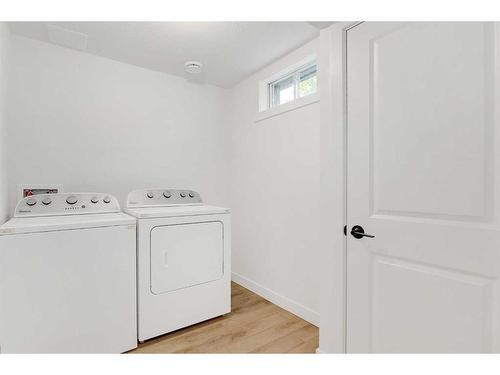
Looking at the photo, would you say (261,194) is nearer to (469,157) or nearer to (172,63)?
(172,63)

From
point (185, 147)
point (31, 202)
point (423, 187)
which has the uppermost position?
point (185, 147)

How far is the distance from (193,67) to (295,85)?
993mm

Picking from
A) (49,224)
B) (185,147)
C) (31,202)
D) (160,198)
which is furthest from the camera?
(185,147)

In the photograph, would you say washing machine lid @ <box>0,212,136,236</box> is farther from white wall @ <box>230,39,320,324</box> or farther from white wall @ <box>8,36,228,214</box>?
white wall @ <box>230,39,320,324</box>

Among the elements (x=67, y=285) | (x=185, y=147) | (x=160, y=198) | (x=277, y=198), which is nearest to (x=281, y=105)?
(x=277, y=198)

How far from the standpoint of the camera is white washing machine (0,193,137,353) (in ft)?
4.52

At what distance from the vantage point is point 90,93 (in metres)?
2.31

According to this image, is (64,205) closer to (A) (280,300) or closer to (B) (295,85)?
(A) (280,300)

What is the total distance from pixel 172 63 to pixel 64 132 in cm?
114

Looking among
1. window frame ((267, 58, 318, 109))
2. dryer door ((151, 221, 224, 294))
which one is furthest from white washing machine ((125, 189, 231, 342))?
window frame ((267, 58, 318, 109))

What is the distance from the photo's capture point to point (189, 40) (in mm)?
2076

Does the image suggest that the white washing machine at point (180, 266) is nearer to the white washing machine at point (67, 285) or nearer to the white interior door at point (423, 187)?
the white washing machine at point (67, 285)

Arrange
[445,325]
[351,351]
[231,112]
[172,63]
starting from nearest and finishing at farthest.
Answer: [445,325] < [351,351] < [172,63] < [231,112]
